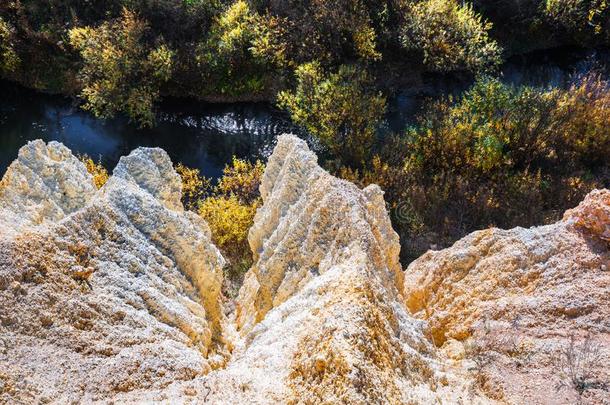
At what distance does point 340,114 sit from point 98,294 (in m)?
11.4

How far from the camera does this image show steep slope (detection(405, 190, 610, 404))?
19.7 feet

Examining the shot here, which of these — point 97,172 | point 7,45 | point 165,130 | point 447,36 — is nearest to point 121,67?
point 165,130

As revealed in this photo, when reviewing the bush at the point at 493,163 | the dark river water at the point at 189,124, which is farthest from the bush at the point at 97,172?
the bush at the point at 493,163

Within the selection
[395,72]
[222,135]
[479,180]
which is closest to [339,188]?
[479,180]

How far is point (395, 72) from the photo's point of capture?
20.5m

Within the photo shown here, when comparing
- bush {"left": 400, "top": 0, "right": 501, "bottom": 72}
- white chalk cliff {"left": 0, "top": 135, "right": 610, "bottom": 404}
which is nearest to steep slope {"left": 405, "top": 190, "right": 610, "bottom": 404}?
white chalk cliff {"left": 0, "top": 135, "right": 610, "bottom": 404}

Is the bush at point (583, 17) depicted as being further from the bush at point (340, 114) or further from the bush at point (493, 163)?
the bush at point (340, 114)

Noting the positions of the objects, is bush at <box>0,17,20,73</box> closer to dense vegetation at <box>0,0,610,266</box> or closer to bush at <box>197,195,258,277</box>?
dense vegetation at <box>0,0,610,266</box>

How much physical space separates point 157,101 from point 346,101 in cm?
798

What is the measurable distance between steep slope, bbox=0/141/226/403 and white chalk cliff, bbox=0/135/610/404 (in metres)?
0.02

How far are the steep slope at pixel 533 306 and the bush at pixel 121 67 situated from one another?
1378cm

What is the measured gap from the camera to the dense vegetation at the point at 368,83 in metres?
14.6

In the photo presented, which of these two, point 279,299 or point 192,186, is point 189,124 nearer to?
point 192,186

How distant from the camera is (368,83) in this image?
19.0 m
